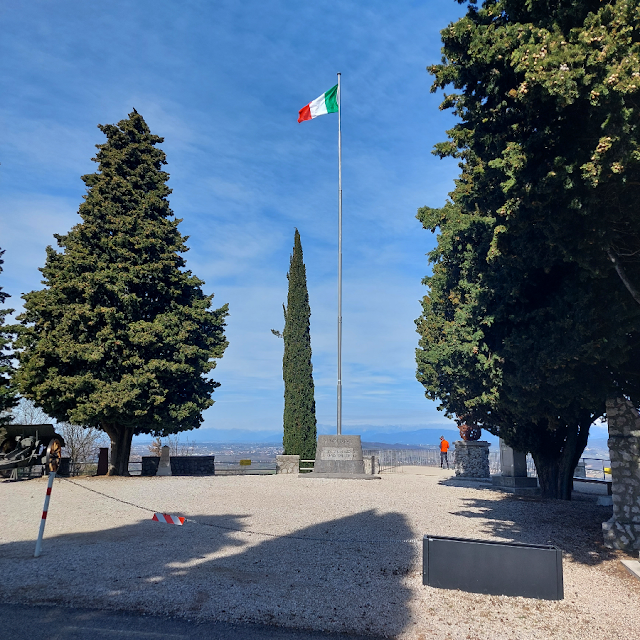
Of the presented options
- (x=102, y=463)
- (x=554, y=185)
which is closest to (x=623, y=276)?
(x=554, y=185)

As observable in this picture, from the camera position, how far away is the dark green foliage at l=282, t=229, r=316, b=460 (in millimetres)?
26844

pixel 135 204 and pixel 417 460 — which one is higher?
pixel 135 204

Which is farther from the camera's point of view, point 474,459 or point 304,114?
point 304,114

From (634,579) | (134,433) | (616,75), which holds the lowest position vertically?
(634,579)

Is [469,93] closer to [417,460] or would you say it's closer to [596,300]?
[596,300]

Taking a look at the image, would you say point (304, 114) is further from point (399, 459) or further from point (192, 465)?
point (399, 459)

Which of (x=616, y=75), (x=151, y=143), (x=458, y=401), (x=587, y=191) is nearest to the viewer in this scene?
(x=616, y=75)

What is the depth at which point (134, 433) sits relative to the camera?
21.5 m

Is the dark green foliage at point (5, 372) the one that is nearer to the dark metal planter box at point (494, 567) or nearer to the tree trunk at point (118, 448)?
the tree trunk at point (118, 448)

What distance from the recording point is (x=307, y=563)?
7.70 m

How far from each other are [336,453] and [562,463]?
9530 millimetres

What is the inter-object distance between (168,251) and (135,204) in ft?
8.31

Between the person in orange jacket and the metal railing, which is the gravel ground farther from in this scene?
the metal railing

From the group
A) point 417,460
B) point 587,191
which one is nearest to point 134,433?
point 587,191
